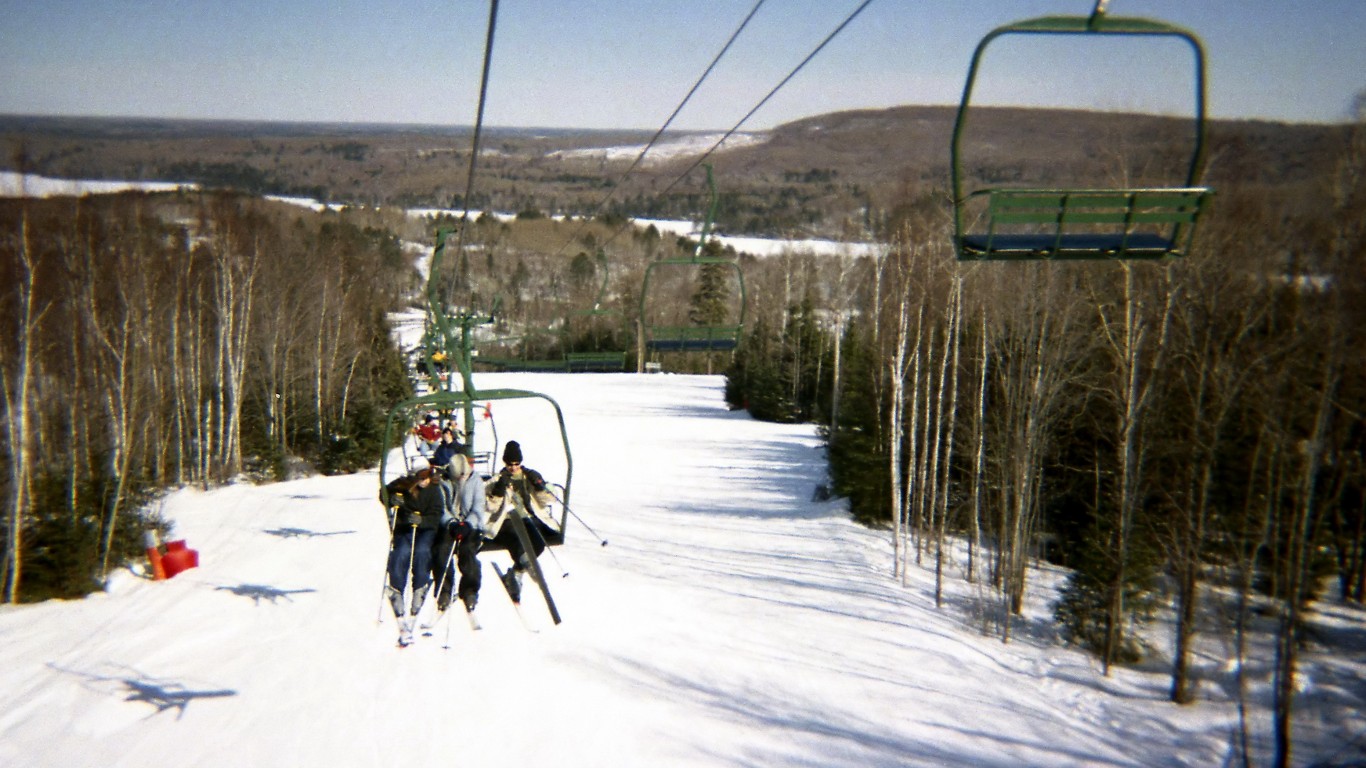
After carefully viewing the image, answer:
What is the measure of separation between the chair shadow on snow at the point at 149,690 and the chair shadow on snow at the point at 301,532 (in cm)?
901

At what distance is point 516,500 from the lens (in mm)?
9336

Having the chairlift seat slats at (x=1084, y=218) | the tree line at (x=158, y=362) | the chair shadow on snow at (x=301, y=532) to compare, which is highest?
the chairlift seat slats at (x=1084, y=218)

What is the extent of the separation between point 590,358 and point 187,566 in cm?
1106

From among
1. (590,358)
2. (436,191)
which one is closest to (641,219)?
(436,191)

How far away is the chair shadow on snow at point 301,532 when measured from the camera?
24.8m

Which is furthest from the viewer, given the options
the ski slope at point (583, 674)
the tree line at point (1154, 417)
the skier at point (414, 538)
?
the tree line at point (1154, 417)

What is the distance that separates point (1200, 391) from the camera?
15.0 m

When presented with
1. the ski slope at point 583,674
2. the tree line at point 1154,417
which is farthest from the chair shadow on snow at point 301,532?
the tree line at point 1154,417

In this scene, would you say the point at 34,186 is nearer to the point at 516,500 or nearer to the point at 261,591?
the point at 261,591

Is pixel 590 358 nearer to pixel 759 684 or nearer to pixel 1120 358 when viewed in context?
pixel 759 684

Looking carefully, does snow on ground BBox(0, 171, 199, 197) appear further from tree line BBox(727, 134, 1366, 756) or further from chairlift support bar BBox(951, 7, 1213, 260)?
chairlift support bar BBox(951, 7, 1213, 260)

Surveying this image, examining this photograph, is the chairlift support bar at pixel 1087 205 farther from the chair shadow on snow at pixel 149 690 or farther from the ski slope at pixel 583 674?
the chair shadow on snow at pixel 149 690

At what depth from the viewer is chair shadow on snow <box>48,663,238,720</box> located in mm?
14391

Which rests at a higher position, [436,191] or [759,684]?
[436,191]
